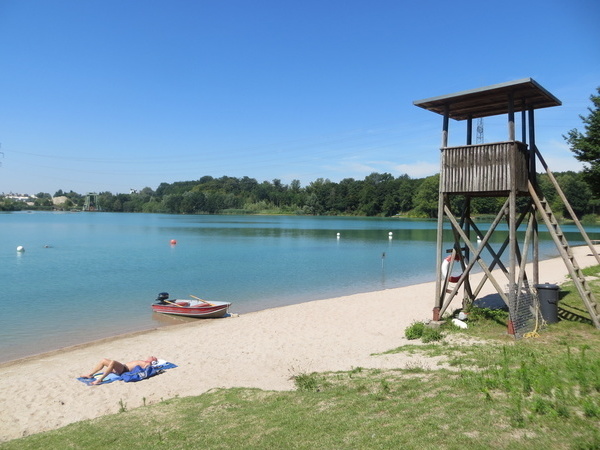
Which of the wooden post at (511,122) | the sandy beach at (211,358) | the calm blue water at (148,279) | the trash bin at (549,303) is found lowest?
the calm blue water at (148,279)

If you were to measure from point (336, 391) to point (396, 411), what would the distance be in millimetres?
1563

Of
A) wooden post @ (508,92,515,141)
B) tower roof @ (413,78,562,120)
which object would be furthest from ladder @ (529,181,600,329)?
tower roof @ (413,78,562,120)

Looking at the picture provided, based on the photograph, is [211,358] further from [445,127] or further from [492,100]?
[492,100]

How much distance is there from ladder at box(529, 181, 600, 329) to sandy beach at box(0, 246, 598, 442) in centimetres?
421

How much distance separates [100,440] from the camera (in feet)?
19.6

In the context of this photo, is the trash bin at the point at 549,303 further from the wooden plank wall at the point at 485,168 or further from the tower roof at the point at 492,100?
the tower roof at the point at 492,100

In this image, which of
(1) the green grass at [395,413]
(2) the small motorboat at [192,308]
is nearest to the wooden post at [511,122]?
(1) the green grass at [395,413]

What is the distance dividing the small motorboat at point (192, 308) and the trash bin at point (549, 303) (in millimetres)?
11439

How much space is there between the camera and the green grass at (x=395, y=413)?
4582 mm

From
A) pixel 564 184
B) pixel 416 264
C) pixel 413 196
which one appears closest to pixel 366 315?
pixel 416 264

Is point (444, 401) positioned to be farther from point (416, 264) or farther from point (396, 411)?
point (416, 264)

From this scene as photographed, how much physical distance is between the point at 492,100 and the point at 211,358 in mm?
10064

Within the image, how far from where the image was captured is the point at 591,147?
24031mm

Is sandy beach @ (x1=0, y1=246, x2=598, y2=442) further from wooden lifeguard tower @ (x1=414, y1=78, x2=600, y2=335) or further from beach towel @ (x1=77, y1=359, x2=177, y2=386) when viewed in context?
wooden lifeguard tower @ (x1=414, y1=78, x2=600, y2=335)
